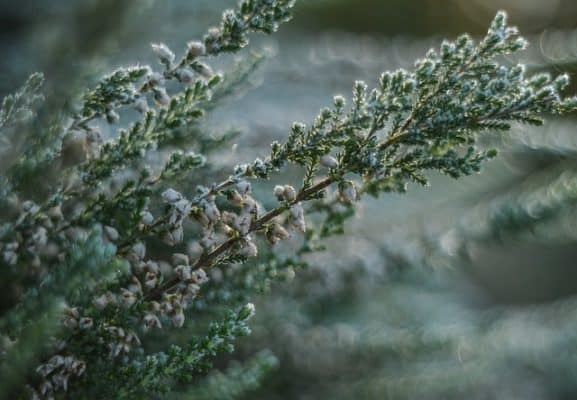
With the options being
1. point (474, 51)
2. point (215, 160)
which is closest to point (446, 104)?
point (474, 51)

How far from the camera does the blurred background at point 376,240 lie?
1.94ft

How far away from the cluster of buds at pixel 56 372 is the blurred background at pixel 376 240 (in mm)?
149

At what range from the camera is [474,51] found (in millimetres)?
441

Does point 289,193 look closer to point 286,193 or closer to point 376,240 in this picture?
point 286,193

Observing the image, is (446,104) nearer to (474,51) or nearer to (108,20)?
(474,51)

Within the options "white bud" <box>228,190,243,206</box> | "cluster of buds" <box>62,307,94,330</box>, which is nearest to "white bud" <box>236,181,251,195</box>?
"white bud" <box>228,190,243,206</box>

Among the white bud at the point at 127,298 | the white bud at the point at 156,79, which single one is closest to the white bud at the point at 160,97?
the white bud at the point at 156,79

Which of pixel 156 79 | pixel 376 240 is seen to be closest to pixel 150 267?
pixel 156 79

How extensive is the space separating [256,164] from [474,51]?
148mm

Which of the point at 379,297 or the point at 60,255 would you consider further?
the point at 379,297

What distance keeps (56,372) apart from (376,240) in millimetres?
377

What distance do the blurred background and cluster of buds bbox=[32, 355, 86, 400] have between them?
0.49 feet

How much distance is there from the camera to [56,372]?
1.30 ft

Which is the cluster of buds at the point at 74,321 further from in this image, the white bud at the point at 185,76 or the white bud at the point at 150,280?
the white bud at the point at 185,76
